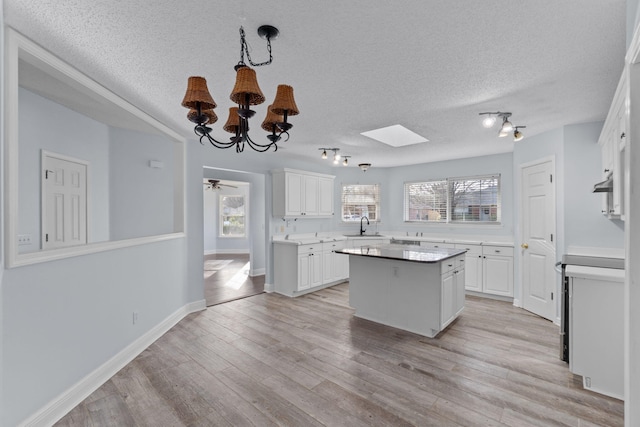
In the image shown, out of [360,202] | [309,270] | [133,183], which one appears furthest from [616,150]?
[133,183]

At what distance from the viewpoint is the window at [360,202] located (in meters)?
6.93

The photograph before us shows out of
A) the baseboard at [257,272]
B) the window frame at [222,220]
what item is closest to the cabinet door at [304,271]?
the baseboard at [257,272]

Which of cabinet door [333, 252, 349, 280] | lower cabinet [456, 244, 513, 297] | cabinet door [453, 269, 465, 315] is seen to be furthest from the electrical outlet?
lower cabinet [456, 244, 513, 297]

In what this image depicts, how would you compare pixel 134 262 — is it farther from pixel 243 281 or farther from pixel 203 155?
pixel 243 281

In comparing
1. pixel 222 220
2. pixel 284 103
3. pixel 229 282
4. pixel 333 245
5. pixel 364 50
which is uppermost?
pixel 364 50

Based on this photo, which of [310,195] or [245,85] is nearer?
[245,85]

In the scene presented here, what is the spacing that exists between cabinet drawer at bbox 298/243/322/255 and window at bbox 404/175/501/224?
7.71 feet

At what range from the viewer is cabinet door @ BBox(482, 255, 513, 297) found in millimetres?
4695

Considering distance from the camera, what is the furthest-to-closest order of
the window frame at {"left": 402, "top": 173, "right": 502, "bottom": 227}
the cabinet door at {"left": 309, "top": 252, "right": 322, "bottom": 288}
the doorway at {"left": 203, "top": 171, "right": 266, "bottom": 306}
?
the doorway at {"left": 203, "top": 171, "right": 266, "bottom": 306} < the window frame at {"left": 402, "top": 173, "right": 502, "bottom": 227} < the cabinet door at {"left": 309, "top": 252, "right": 322, "bottom": 288}

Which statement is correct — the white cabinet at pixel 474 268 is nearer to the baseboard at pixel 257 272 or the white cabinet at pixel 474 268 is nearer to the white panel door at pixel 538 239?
the white panel door at pixel 538 239

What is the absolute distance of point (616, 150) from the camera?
2463 mm

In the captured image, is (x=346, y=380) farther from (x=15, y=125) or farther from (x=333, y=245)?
(x=333, y=245)

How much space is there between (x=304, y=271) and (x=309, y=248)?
417 millimetres

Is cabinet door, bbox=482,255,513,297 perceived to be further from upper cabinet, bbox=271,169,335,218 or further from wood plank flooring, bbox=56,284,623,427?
upper cabinet, bbox=271,169,335,218
